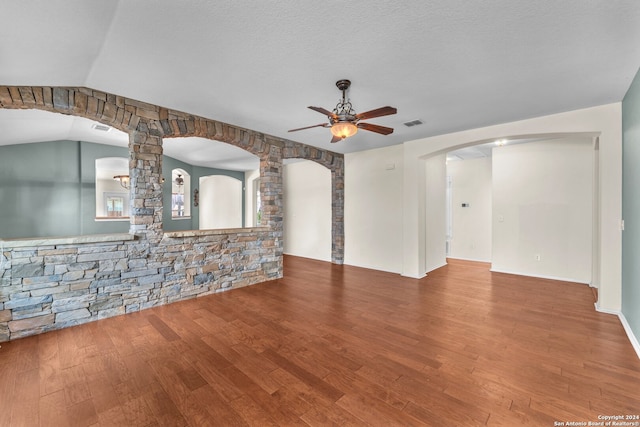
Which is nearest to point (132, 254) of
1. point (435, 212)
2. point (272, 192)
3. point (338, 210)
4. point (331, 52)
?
point (272, 192)

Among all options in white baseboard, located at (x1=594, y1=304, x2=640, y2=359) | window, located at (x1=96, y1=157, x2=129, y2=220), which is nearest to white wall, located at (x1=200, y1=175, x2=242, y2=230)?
window, located at (x1=96, y1=157, x2=129, y2=220)

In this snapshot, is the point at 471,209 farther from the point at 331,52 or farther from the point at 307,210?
the point at 331,52

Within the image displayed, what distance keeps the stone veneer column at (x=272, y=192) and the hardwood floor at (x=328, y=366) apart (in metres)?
1.49

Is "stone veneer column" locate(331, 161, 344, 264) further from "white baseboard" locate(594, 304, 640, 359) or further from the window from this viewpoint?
the window

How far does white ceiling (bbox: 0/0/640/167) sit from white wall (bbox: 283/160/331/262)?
3.65 meters

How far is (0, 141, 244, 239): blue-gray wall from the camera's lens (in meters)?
4.98

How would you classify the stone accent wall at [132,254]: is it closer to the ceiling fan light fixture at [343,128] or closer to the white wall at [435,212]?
the ceiling fan light fixture at [343,128]

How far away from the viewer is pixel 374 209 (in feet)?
20.1

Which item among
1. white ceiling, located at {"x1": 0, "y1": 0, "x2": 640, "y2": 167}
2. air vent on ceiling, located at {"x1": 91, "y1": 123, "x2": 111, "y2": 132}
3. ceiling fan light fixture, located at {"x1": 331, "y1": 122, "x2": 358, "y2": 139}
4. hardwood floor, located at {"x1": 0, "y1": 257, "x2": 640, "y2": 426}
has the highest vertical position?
air vent on ceiling, located at {"x1": 91, "y1": 123, "x2": 111, "y2": 132}

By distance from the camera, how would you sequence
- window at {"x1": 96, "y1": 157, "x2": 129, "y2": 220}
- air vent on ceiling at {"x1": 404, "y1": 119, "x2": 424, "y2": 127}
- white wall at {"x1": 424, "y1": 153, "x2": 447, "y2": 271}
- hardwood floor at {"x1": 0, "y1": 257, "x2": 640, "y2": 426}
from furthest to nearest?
1. window at {"x1": 96, "y1": 157, "x2": 129, "y2": 220}
2. white wall at {"x1": 424, "y1": 153, "x2": 447, "y2": 271}
3. air vent on ceiling at {"x1": 404, "y1": 119, "x2": 424, "y2": 127}
4. hardwood floor at {"x1": 0, "y1": 257, "x2": 640, "y2": 426}

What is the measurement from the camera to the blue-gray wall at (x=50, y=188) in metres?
4.98

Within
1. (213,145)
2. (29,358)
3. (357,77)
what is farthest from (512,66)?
(213,145)

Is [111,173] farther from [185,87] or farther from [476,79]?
[476,79]

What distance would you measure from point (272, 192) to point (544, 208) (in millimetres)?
5188
